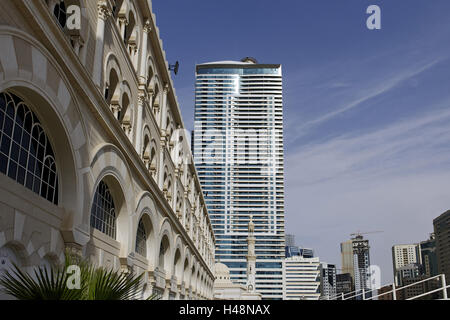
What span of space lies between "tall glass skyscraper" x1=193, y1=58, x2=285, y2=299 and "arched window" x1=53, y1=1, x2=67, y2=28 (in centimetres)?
16703

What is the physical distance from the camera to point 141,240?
23.6 meters

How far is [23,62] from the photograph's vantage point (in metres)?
9.87

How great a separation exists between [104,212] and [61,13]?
282 inches

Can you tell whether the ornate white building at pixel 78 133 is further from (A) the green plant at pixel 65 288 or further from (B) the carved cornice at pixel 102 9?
(A) the green plant at pixel 65 288

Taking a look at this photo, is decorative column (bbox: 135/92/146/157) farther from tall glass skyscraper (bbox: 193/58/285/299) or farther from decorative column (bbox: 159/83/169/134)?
tall glass skyscraper (bbox: 193/58/285/299)

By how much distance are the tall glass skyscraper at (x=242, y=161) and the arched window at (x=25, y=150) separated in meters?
168

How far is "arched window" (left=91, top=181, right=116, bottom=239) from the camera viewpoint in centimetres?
1611

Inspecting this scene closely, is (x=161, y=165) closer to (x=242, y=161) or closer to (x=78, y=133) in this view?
(x=78, y=133)

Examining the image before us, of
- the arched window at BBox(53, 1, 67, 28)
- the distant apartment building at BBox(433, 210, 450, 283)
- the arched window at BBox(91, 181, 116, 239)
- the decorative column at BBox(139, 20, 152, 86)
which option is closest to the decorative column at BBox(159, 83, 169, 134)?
the decorative column at BBox(139, 20, 152, 86)

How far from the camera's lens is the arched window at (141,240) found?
23.0 m

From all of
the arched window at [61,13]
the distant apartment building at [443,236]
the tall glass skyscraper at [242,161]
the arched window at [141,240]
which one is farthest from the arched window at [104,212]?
the tall glass skyscraper at [242,161]

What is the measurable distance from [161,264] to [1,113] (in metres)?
20.9
